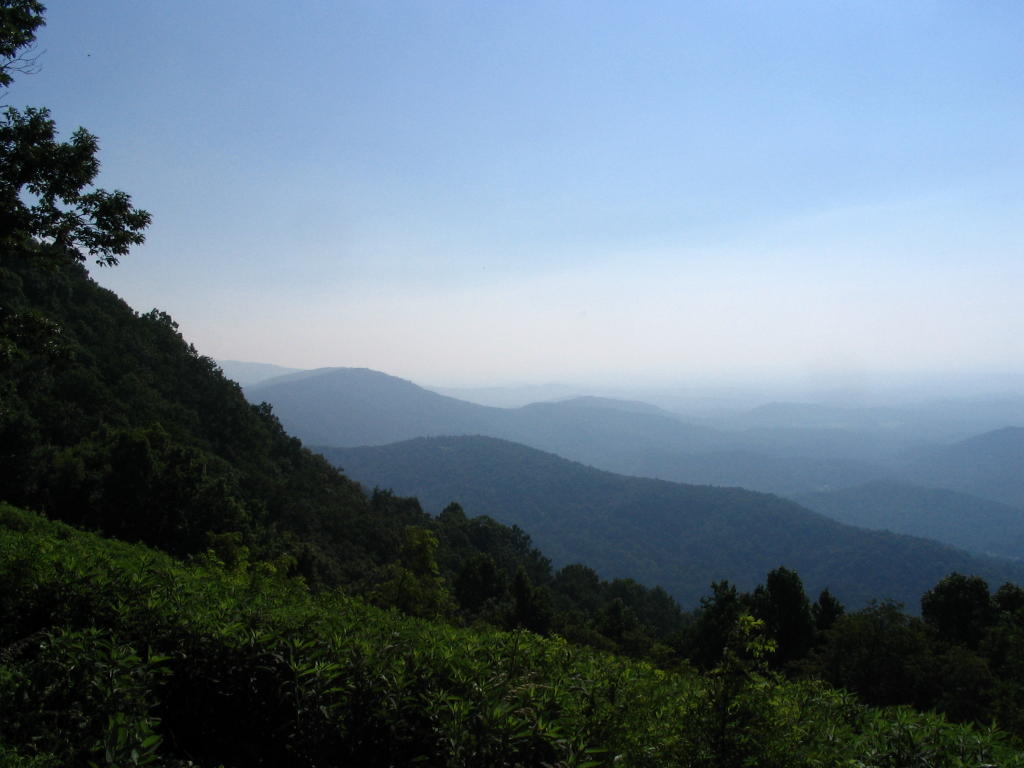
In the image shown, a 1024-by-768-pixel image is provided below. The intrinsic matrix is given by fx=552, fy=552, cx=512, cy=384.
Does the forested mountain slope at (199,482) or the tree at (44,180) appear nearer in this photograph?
the tree at (44,180)

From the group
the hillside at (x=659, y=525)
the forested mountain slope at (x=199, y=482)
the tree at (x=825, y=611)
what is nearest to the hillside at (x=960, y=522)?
the hillside at (x=659, y=525)

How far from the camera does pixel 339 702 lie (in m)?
2.97

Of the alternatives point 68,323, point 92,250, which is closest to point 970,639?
point 92,250

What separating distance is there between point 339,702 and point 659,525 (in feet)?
483

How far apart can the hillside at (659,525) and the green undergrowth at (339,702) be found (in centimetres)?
11056

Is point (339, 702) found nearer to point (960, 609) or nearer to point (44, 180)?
point (44, 180)

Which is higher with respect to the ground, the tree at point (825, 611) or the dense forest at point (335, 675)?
the dense forest at point (335, 675)

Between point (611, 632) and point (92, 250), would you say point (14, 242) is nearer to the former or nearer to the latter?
point (92, 250)

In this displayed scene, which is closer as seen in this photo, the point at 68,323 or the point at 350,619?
the point at 350,619

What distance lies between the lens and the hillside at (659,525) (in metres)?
102

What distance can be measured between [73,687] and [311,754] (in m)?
1.23

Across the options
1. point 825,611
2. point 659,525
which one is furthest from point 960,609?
point 659,525

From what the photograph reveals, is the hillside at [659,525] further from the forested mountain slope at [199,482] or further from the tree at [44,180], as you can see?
the tree at [44,180]

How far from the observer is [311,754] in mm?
2932
